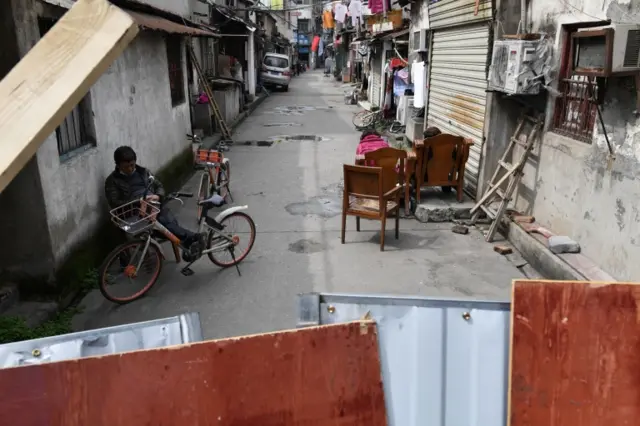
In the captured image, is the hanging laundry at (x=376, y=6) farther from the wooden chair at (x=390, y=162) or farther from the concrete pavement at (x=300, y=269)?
the wooden chair at (x=390, y=162)

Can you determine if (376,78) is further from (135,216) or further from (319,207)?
(135,216)

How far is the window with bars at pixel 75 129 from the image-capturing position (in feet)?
17.7

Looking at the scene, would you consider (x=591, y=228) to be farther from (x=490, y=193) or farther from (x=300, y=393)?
(x=300, y=393)

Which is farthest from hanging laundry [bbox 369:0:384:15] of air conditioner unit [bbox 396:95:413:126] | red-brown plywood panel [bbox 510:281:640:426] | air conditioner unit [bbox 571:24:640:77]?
red-brown plywood panel [bbox 510:281:640:426]

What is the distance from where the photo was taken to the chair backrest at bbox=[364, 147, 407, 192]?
25.2 feet

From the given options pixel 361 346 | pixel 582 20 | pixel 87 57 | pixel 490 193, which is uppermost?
pixel 582 20

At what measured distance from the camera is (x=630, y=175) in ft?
16.0

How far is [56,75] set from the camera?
1.72m

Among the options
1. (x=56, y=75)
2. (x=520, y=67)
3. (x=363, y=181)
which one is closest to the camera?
(x=56, y=75)

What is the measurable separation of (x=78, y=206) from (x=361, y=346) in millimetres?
4575

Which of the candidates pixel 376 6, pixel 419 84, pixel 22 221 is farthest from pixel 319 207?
pixel 376 6

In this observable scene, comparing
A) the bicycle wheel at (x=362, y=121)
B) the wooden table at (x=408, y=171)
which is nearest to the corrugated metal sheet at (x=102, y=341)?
the wooden table at (x=408, y=171)

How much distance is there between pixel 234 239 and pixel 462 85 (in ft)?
19.4

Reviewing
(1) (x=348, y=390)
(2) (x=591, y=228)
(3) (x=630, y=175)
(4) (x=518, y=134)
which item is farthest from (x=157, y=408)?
(4) (x=518, y=134)
